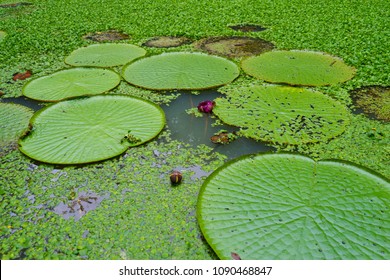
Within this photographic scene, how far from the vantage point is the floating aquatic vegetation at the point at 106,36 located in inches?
189

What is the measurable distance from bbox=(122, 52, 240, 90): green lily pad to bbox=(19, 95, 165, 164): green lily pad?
445 millimetres

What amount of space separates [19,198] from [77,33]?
3.40 metres

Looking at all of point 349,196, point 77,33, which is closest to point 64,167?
point 349,196

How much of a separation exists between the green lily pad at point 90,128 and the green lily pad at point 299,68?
1216 mm

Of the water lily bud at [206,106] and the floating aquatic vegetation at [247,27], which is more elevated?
the water lily bud at [206,106]

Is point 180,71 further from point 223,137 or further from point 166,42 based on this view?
point 223,137

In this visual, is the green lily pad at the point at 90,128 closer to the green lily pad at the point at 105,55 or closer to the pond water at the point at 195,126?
the pond water at the point at 195,126

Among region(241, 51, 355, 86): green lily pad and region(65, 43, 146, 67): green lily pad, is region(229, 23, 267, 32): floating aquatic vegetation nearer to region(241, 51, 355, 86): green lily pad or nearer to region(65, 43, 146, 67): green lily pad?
region(241, 51, 355, 86): green lily pad

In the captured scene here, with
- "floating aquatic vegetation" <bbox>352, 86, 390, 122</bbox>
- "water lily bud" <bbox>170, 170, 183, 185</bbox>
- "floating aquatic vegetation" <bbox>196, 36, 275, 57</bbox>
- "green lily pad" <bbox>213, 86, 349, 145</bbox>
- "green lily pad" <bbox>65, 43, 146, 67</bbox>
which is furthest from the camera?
"floating aquatic vegetation" <bbox>196, 36, 275, 57</bbox>

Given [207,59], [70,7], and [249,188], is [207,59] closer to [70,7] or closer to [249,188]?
[249,188]

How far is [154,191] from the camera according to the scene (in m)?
2.20

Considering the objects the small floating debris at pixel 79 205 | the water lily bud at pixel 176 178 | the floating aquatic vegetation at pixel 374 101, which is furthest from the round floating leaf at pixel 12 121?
the floating aquatic vegetation at pixel 374 101

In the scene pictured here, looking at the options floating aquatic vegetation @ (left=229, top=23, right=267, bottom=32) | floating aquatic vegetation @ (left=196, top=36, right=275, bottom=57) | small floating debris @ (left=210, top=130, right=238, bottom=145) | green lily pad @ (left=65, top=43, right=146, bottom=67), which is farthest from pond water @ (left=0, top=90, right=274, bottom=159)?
floating aquatic vegetation @ (left=229, top=23, right=267, bottom=32)

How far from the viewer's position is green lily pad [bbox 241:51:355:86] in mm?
3396
